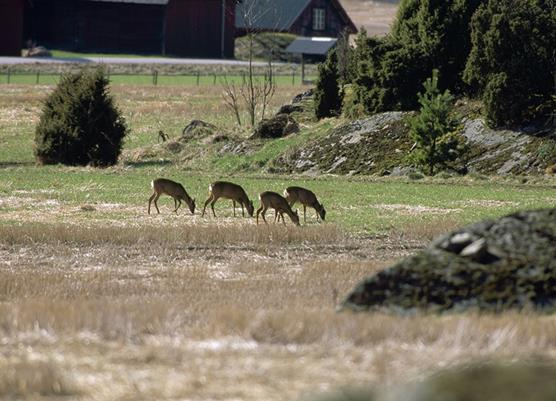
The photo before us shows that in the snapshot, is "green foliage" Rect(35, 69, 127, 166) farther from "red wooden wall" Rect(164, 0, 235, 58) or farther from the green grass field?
"red wooden wall" Rect(164, 0, 235, 58)

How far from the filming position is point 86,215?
27.5 metres

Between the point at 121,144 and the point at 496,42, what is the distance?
12686mm

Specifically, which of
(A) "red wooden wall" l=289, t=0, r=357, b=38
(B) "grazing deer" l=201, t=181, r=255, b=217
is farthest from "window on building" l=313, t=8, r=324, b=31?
(B) "grazing deer" l=201, t=181, r=255, b=217

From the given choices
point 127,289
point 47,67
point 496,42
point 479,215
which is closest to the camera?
point 127,289

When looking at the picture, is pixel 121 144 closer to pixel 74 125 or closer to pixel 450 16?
pixel 74 125

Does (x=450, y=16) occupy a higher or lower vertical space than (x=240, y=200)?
higher

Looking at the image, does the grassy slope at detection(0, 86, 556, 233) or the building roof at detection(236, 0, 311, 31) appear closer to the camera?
the grassy slope at detection(0, 86, 556, 233)

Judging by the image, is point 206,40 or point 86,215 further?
point 206,40

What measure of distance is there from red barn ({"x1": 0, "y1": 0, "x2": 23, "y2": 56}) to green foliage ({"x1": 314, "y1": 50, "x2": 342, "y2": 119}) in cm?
4640

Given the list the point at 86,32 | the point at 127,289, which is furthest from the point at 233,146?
the point at 86,32

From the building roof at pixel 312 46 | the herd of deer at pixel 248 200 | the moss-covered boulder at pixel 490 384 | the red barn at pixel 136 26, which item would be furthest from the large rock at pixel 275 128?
the red barn at pixel 136 26

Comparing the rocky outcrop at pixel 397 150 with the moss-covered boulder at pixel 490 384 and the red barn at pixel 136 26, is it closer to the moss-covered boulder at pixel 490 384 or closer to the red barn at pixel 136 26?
the moss-covered boulder at pixel 490 384

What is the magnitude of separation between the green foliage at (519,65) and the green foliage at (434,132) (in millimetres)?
2186

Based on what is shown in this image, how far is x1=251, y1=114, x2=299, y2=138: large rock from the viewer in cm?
4428
